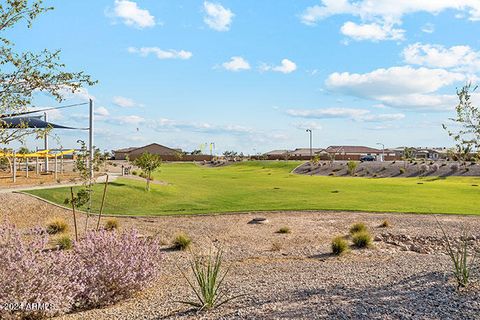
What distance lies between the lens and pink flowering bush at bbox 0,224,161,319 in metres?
7.18

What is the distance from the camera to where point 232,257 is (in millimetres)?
13352

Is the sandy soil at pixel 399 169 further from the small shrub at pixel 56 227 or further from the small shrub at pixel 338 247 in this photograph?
the small shrub at pixel 56 227

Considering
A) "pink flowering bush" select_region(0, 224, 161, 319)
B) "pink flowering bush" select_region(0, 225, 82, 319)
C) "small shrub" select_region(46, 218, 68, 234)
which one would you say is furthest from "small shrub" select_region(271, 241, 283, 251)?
"small shrub" select_region(46, 218, 68, 234)

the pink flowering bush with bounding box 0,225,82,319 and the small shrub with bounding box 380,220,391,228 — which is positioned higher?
the pink flowering bush with bounding box 0,225,82,319

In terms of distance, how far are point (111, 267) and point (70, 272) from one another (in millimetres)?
889

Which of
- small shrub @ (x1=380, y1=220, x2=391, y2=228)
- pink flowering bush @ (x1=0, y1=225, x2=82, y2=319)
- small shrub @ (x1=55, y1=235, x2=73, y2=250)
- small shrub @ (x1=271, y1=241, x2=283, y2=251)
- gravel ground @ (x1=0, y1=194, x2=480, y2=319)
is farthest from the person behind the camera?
small shrub @ (x1=380, y1=220, x2=391, y2=228)

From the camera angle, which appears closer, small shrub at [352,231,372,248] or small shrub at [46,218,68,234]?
small shrub at [352,231,372,248]

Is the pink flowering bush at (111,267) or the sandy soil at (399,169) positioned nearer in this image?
the pink flowering bush at (111,267)

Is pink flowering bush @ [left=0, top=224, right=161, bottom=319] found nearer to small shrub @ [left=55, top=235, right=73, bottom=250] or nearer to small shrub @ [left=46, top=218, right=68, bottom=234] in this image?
small shrub @ [left=55, top=235, right=73, bottom=250]

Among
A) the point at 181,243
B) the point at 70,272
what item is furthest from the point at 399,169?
the point at 70,272

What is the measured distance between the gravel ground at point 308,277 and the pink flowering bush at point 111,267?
0.32 m

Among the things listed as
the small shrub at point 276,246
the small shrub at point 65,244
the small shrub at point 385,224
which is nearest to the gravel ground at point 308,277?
the small shrub at point 276,246

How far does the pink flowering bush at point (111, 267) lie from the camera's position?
820cm

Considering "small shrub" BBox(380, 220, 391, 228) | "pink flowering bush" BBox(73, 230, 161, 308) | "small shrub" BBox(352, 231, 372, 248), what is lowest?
"small shrub" BBox(380, 220, 391, 228)
